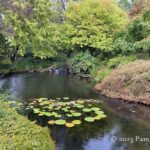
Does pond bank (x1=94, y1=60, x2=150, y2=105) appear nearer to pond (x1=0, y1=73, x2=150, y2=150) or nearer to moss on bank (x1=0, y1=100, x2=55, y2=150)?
pond (x1=0, y1=73, x2=150, y2=150)

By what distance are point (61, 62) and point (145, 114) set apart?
12.4 metres

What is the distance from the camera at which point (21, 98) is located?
12.9 m

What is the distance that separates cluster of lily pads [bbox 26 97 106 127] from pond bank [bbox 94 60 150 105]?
6.25 ft

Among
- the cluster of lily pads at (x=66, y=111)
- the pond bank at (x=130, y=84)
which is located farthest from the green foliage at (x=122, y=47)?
the cluster of lily pads at (x=66, y=111)

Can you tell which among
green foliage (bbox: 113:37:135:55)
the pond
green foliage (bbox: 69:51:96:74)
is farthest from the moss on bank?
green foliage (bbox: 113:37:135:55)

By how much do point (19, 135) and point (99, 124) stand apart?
141 inches

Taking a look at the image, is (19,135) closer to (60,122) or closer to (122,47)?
(60,122)

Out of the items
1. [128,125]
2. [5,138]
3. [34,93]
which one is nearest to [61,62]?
→ [34,93]

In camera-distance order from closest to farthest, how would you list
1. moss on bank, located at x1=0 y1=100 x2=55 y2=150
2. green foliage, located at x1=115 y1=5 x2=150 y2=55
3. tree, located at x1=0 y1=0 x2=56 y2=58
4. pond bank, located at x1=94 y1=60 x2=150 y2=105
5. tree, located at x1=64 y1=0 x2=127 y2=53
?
moss on bank, located at x1=0 y1=100 x2=55 y2=150, tree, located at x1=0 y1=0 x2=56 y2=58, pond bank, located at x1=94 y1=60 x2=150 y2=105, green foliage, located at x1=115 y1=5 x2=150 y2=55, tree, located at x1=64 y1=0 x2=127 y2=53

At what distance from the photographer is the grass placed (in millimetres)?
6188

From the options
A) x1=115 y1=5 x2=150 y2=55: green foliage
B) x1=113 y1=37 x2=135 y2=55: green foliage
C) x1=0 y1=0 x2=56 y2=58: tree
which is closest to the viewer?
x1=0 y1=0 x2=56 y2=58: tree

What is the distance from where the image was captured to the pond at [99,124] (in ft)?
→ 26.8

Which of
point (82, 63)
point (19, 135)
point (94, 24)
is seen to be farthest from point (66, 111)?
point (94, 24)

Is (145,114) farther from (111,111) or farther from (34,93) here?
(34,93)
